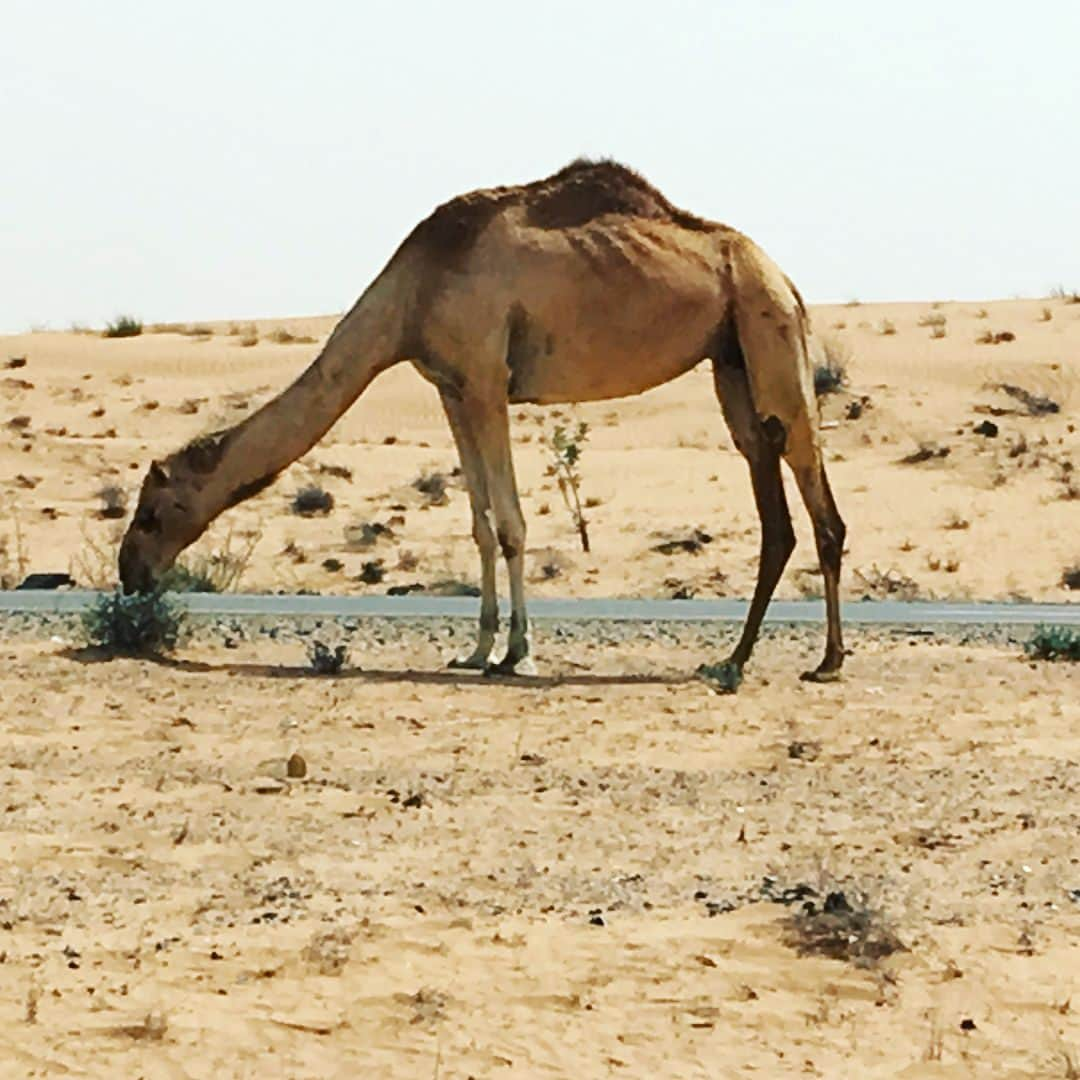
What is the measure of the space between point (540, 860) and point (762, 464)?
684 cm

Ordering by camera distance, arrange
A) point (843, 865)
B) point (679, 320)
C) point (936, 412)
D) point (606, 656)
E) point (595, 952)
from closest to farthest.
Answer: point (595, 952) → point (843, 865) → point (679, 320) → point (606, 656) → point (936, 412)

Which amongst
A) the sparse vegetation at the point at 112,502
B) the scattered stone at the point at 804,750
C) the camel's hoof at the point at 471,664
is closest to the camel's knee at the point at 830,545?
the camel's hoof at the point at 471,664

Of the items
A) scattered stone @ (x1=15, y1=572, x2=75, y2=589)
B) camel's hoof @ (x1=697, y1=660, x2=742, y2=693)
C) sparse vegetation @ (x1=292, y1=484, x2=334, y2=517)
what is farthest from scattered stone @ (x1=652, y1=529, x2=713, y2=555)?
camel's hoof @ (x1=697, y1=660, x2=742, y2=693)

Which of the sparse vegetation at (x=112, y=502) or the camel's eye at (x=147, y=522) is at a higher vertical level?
the camel's eye at (x=147, y=522)

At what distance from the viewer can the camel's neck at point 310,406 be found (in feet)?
48.1

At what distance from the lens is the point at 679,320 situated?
48.5 feet

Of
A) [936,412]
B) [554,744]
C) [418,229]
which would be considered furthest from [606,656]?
[936,412]

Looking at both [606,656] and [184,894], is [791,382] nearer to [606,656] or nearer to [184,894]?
[606,656]

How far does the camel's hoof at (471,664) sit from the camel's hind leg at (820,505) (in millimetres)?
1969

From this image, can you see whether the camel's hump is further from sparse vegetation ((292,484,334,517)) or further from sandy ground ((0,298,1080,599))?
sparse vegetation ((292,484,334,517))

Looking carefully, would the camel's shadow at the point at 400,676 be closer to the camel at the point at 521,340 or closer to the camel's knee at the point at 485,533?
the camel at the point at 521,340

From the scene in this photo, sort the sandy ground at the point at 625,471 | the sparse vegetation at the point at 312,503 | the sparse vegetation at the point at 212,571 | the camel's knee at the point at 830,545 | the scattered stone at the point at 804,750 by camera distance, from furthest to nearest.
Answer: the sparse vegetation at the point at 312,503 < the sandy ground at the point at 625,471 < the sparse vegetation at the point at 212,571 < the camel's knee at the point at 830,545 < the scattered stone at the point at 804,750

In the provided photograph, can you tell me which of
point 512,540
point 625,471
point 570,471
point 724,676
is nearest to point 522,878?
point 724,676

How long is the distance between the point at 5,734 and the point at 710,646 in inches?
259
